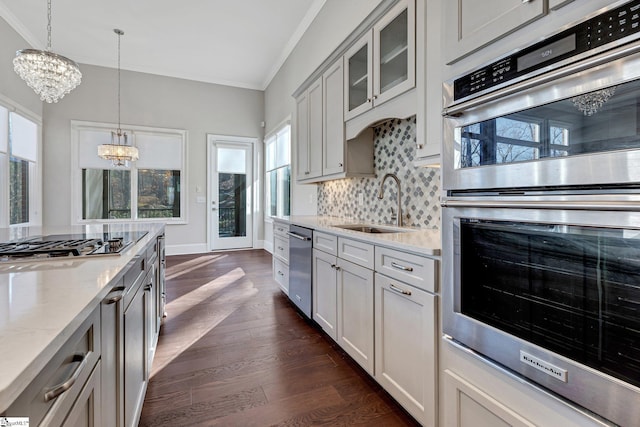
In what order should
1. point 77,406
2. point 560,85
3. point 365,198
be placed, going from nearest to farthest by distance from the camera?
point 77,406
point 560,85
point 365,198

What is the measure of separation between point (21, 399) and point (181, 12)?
4.83 meters

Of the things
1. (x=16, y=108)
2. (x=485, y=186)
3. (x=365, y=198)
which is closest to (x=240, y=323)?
(x=365, y=198)

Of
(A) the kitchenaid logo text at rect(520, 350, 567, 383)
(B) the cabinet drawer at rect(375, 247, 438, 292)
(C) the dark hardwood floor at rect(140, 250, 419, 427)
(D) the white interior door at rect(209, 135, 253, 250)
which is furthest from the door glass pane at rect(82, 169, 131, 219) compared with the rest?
(A) the kitchenaid logo text at rect(520, 350, 567, 383)

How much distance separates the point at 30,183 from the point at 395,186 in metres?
5.77

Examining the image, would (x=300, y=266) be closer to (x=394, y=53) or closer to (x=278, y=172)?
(x=394, y=53)

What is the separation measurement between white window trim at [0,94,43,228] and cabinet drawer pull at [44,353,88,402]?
4951mm

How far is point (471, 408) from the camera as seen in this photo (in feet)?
3.85

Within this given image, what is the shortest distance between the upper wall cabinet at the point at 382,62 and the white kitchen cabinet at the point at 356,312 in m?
1.20

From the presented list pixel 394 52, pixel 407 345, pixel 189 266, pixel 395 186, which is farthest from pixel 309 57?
pixel 407 345

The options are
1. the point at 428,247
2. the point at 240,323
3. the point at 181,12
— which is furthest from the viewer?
the point at 181,12

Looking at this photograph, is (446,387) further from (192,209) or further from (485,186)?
(192,209)

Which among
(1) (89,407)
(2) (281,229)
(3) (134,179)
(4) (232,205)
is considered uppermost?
(3) (134,179)

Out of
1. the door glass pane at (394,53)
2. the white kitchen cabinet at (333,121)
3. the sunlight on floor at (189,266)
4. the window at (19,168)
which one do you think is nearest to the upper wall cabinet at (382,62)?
the door glass pane at (394,53)

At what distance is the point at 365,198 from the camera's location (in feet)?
10.1
